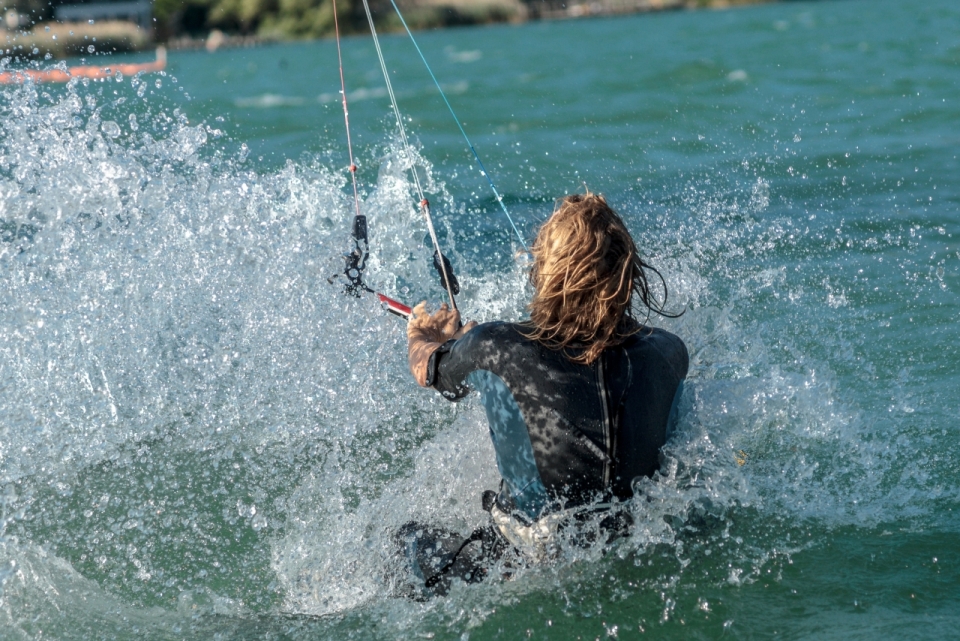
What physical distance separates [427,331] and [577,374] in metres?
0.84

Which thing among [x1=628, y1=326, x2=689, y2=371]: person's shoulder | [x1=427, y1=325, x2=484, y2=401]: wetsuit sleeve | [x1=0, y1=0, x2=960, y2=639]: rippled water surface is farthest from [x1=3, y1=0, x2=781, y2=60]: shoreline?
[x1=628, y1=326, x2=689, y2=371]: person's shoulder

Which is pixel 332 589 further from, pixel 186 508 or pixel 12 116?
pixel 12 116

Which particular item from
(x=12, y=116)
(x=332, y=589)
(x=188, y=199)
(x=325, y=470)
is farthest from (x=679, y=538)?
(x=12, y=116)

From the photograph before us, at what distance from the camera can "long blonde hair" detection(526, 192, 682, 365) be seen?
3.07m

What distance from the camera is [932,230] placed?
7195 mm

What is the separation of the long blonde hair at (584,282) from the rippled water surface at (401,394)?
1.91ft

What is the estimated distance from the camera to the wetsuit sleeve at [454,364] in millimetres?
3201

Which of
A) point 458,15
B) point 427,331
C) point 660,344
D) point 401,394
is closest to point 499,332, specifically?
point 660,344

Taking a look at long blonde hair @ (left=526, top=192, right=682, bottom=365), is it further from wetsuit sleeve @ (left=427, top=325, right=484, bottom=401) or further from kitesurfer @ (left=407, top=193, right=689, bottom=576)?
wetsuit sleeve @ (left=427, top=325, right=484, bottom=401)

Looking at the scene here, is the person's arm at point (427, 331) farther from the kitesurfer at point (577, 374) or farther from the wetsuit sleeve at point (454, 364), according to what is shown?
the kitesurfer at point (577, 374)

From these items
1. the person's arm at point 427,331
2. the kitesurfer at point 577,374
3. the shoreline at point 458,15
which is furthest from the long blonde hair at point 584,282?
the shoreline at point 458,15

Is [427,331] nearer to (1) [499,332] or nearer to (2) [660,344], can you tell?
(1) [499,332]

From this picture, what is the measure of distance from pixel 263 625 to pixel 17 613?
38.0 inches

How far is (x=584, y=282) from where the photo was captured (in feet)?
10.0
